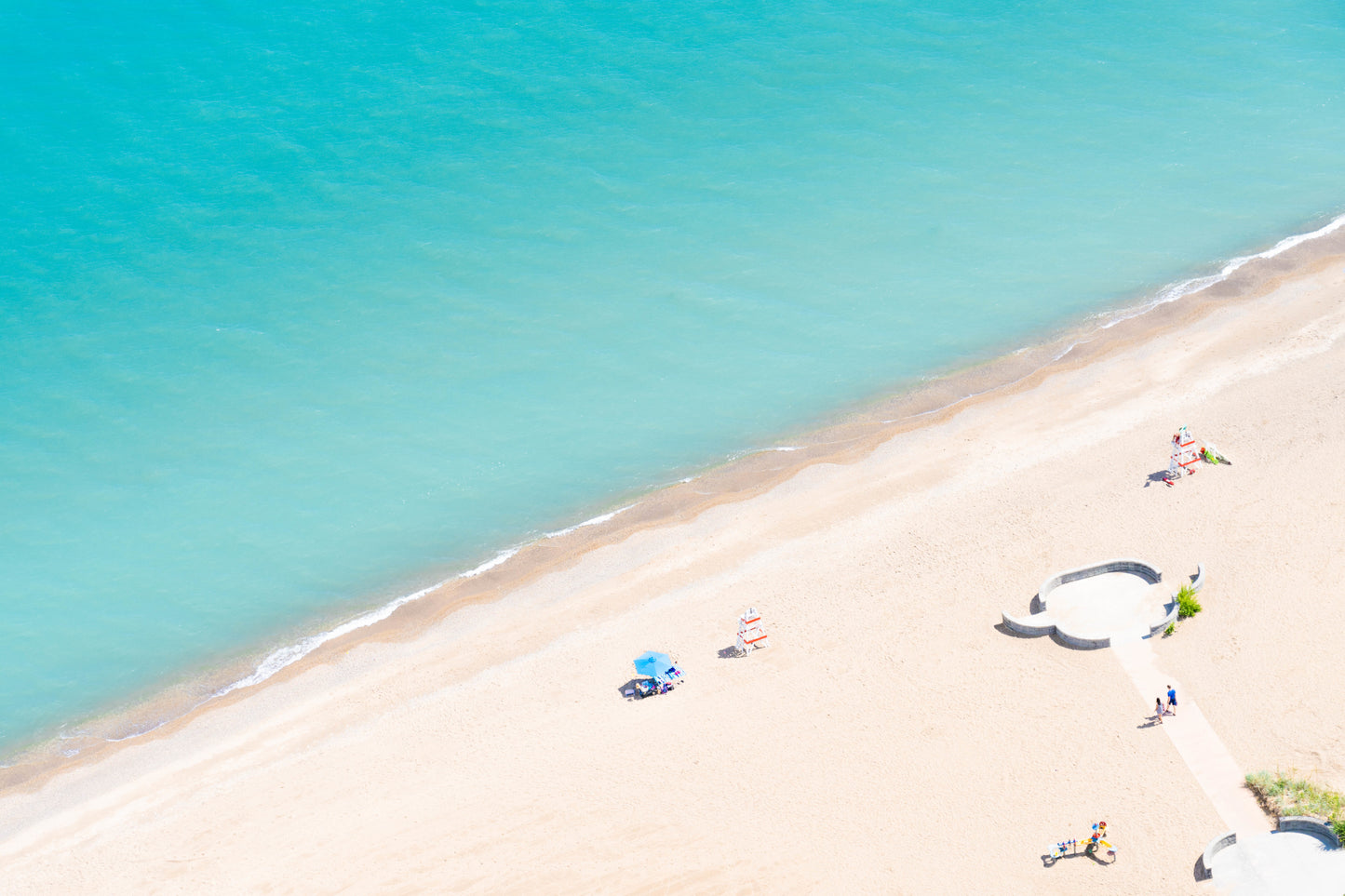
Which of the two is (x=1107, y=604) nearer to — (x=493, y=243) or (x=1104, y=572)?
(x=1104, y=572)

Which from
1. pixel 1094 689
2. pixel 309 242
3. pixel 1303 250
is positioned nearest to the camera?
pixel 1094 689

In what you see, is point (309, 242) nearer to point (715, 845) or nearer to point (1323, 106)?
point (715, 845)

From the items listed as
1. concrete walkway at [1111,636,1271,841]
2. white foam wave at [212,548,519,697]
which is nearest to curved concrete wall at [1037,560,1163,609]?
concrete walkway at [1111,636,1271,841]

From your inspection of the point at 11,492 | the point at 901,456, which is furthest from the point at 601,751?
the point at 11,492

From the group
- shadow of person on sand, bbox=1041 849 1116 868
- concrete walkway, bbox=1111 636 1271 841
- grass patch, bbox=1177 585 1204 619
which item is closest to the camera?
shadow of person on sand, bbox=1041 849 1116 868

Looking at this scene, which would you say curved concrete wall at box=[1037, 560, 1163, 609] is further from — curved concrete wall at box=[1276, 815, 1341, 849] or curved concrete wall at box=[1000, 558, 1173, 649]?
curved concrete wall at box=[1276, 815, 1341, 849]
